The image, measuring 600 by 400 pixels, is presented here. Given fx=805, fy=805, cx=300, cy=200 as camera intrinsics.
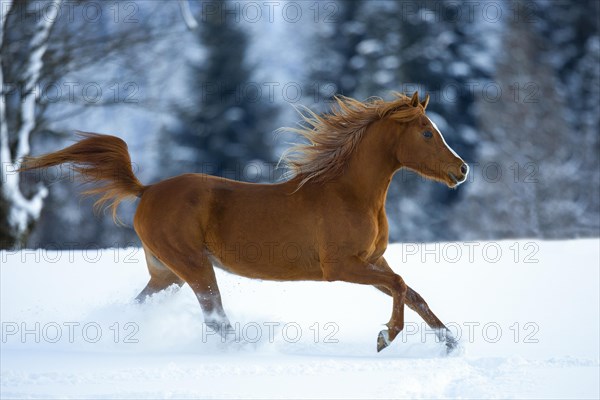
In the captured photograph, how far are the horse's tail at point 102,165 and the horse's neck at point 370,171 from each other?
1.55 m

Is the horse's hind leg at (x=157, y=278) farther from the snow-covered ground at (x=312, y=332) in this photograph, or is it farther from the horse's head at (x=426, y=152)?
the horse's head at (x=426, y=152)

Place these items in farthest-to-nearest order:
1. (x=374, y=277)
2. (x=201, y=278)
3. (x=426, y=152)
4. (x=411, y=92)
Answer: (x=411, y=92), (x=426, y=152), (x=201, y=278), (x=374, y=277)

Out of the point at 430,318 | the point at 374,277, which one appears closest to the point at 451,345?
the point at 430,318

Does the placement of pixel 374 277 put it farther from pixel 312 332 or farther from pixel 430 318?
pixel 312 332

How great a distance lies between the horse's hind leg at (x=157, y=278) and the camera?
5957 mm

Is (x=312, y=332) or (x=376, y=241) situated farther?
(x=312, y=332)

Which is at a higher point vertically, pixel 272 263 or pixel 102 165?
pixel 102 165

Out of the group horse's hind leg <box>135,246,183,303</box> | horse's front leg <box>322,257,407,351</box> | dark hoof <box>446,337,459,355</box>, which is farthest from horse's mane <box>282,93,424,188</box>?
dark hoof <box>446,337,459,355</box>

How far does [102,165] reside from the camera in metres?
6.01

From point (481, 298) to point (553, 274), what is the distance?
36.8 inches

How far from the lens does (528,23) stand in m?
23.2

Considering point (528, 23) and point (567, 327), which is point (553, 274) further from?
point (528, 23)

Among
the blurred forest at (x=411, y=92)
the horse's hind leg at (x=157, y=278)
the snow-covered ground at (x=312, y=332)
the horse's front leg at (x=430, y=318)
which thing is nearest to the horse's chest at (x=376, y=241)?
the horse's front leg at (x=430, y=318)

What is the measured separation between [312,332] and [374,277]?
824 mm
